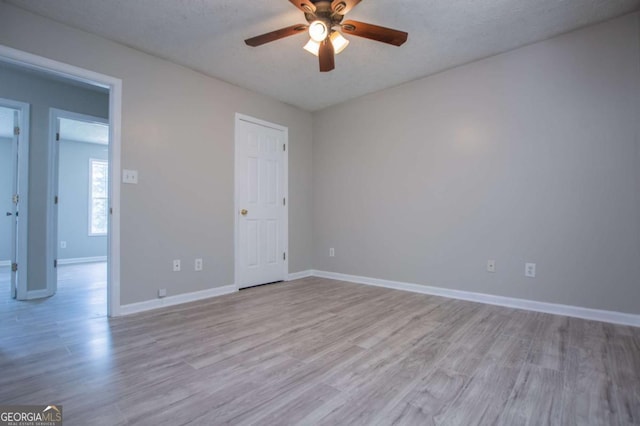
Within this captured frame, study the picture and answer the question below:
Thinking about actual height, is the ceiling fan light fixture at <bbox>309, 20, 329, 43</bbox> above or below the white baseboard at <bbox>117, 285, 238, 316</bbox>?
above

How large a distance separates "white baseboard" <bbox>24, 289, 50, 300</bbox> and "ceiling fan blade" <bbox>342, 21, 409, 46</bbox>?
4.25m

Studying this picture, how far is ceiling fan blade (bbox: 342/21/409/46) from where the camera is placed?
2.09 metres

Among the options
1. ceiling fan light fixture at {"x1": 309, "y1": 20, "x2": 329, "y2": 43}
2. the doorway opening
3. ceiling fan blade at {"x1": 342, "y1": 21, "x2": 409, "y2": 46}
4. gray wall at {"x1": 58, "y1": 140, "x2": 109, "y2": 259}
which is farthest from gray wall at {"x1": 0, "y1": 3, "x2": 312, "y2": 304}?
gray wall at {"x1": 58, "y1": 140, "x2": 109, "y2": 259}

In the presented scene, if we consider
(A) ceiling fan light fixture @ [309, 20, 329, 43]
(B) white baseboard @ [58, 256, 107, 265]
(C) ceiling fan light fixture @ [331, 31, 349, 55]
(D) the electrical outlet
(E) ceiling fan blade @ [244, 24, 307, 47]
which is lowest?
(B) white baseboard @ [58, 256, 107, 265]

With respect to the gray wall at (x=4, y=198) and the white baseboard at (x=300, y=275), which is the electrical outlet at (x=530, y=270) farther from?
the gray wall at (x=4, y=198)

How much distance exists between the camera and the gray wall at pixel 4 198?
5.76 meters

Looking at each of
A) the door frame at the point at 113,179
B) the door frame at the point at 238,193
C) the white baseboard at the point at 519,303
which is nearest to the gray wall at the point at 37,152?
the door frame at the point at 113,179

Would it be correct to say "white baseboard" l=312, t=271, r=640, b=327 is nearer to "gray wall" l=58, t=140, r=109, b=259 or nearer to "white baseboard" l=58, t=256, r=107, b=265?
"white baseboard" l=58, t=256, r=107, b=265

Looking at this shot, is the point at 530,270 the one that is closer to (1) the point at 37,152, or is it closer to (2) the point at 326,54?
(2) the point at 326,54

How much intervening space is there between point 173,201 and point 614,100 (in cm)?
411

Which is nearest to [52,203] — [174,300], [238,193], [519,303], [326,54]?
[174,300]

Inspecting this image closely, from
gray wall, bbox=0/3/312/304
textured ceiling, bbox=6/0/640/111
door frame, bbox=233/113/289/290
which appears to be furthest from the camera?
door frame, bbox=233/113/289/290

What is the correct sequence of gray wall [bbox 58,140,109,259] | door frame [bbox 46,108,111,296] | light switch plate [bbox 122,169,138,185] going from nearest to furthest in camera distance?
light switch plate [bbox 122,169,138,185] < door frame [bbox 46,108,111,296] < gray wall [bbox 58,140,109,259]

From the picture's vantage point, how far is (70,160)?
6.20 m
